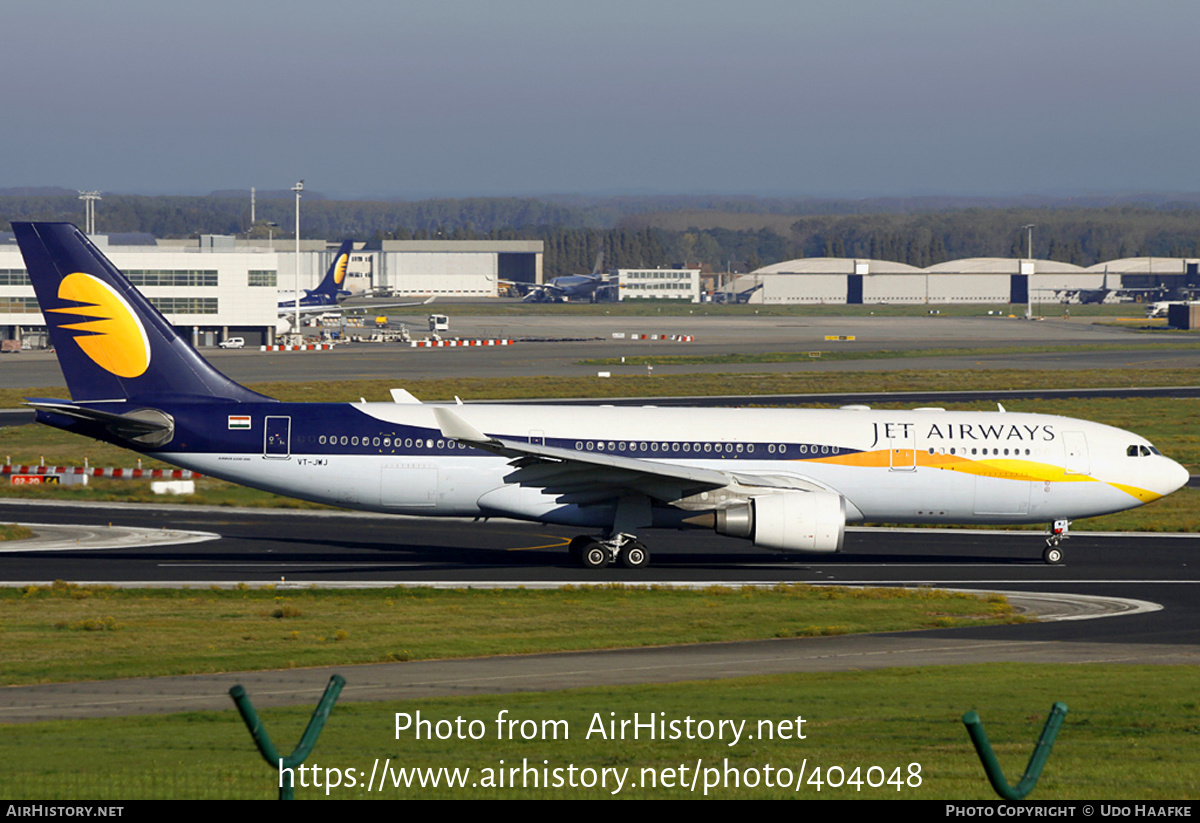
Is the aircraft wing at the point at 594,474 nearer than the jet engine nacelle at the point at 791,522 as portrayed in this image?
Yes

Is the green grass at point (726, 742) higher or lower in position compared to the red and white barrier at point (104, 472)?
higher

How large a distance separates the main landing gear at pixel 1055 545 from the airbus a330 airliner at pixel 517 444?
0.26 feet

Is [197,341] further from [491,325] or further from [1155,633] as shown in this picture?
[1155,633]

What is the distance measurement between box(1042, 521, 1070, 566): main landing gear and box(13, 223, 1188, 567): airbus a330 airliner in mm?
79

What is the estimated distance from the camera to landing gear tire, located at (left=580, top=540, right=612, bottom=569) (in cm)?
3284

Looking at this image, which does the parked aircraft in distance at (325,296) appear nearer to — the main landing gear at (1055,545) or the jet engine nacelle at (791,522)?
the main landing gear at (1055,545)

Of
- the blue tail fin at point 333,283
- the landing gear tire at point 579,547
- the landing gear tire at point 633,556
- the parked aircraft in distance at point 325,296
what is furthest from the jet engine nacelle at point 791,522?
the blue tail fin at point 333,283

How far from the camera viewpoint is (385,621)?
25.2 m

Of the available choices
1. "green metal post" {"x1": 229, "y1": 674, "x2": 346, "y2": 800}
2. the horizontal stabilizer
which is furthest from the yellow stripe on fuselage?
"green metal post" {"x1": 229, "y1": 674, "x2": 346, "y2": 800}

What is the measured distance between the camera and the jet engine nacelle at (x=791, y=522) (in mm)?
31031

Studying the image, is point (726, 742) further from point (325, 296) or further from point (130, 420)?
point (325, 296)

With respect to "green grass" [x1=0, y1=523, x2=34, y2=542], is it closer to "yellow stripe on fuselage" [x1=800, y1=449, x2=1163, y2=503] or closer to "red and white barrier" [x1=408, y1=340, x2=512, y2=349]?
"yellow stripe on fuselage" [x1=800, y1=449, x2=1163, y2=503]

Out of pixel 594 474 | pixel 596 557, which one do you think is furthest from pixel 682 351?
pixel 594 474
